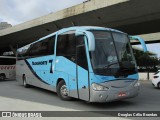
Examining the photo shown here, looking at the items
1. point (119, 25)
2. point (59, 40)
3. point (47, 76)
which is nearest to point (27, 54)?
point (47, 76)

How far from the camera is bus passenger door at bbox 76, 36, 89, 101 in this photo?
1085 cm

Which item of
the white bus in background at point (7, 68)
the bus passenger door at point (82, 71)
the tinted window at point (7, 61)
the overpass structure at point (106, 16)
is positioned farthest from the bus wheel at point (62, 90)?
the tinted window at point (7, 61)

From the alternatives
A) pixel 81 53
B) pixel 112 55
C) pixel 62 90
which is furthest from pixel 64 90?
pixel 112 55

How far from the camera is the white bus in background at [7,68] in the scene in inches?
1147

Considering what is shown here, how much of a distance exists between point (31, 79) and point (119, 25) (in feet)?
40.2

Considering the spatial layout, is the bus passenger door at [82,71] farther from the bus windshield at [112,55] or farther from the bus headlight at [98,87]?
the bus windshield at [112,55]

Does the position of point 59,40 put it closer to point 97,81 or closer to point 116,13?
point 97,81

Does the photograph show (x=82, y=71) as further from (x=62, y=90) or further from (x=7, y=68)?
(x=7, y=68)

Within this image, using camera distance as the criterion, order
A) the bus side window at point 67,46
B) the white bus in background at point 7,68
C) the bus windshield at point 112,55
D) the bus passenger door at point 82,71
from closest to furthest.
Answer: the bus windshield at point 112,55, the bus passenger door at point 82,71, the bus side window at point 67,46, the white bus in background at point 7,68

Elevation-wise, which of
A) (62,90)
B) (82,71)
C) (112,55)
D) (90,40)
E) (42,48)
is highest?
(42,48)

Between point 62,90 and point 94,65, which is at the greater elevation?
point 94,65

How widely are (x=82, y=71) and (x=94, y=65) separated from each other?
0.72 meters

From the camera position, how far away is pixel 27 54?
19.1m

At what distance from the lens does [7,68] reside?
2959 cm
